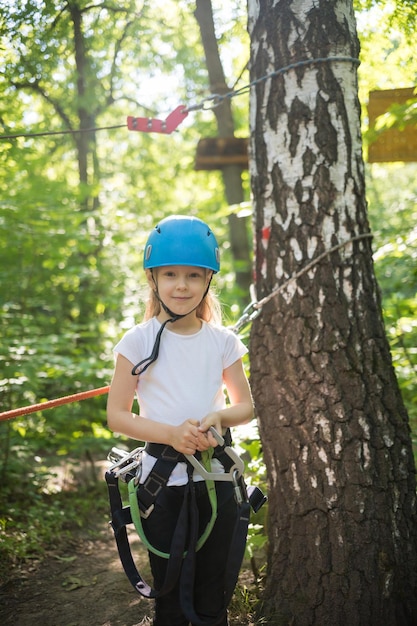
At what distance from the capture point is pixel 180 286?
222cm

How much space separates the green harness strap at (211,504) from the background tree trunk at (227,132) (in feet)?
18.0

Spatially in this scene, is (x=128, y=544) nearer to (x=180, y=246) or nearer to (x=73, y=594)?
(x=180, y=246)

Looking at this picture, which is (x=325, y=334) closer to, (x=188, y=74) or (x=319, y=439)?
(x=319, y=439)

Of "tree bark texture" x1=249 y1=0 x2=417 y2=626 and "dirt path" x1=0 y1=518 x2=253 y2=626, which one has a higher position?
"tree bark texture" x1=249 y1=0 x2=417 y2=626

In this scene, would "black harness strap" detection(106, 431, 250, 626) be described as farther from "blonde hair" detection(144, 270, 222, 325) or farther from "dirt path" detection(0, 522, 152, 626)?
"dirt path" detection(0, 522, 152, 626)

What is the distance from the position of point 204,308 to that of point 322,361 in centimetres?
72

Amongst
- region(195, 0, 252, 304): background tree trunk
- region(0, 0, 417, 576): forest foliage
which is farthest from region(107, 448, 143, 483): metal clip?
region(195, 0, 252, 304): background tree trunk

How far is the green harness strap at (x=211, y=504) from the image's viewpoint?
207cm

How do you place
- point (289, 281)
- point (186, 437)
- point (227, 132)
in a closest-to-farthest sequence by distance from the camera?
point (186, 437)
point (289, 281)
point (227, 132)

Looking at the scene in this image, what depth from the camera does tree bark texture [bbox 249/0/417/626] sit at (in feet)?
8.68

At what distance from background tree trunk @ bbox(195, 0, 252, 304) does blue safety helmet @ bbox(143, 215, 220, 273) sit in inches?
207

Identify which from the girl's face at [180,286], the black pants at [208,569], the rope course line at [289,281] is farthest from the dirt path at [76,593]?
the girl's face at [180,286]

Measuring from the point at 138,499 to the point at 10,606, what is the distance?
1.67 metres

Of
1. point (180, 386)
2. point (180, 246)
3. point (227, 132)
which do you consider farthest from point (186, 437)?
point (227, 132)
